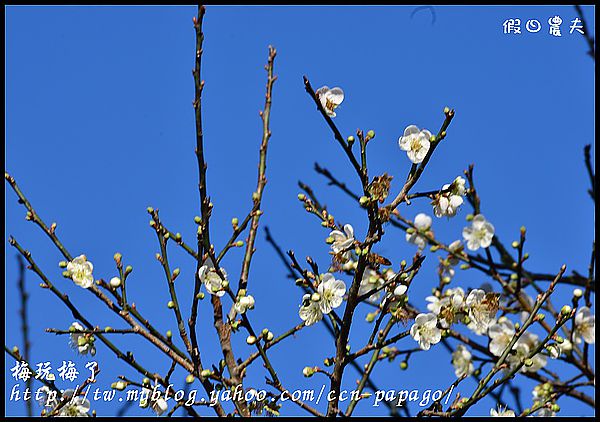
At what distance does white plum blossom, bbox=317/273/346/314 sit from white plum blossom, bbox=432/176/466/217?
0.43m

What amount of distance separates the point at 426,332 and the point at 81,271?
126 centimetres

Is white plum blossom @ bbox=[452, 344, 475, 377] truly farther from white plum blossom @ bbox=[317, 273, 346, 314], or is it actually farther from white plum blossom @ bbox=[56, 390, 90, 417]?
white plum blossom @ bbox=[56, 390, 90, 417]

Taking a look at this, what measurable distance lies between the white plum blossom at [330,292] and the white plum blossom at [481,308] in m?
0.58

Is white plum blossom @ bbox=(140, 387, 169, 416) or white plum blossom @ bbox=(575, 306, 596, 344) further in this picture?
white plum blossom @ bbox=(575, 306, 596, 344)

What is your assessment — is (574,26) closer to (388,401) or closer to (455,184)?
(455,184)

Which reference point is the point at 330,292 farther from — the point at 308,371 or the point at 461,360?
the point at 461,360

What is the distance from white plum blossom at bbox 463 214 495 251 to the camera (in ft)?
11.6

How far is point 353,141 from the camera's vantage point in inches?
88.6

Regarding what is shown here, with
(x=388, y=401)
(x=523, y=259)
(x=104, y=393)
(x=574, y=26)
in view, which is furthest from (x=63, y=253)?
(x=574, y=26)

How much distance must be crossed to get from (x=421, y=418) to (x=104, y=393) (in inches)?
43.2

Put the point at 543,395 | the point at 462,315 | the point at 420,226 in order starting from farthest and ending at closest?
the point at 420,226, the point at 543,395, the point at 462,315

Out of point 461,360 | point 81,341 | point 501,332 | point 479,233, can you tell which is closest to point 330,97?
point 81,341

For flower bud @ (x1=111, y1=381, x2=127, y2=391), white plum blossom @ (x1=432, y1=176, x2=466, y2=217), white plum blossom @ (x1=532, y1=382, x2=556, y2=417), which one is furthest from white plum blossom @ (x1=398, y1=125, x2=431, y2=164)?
flower bud @ (x1=111, y1=381, x2=127, y2=391)

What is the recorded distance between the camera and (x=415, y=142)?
2.53 meters
